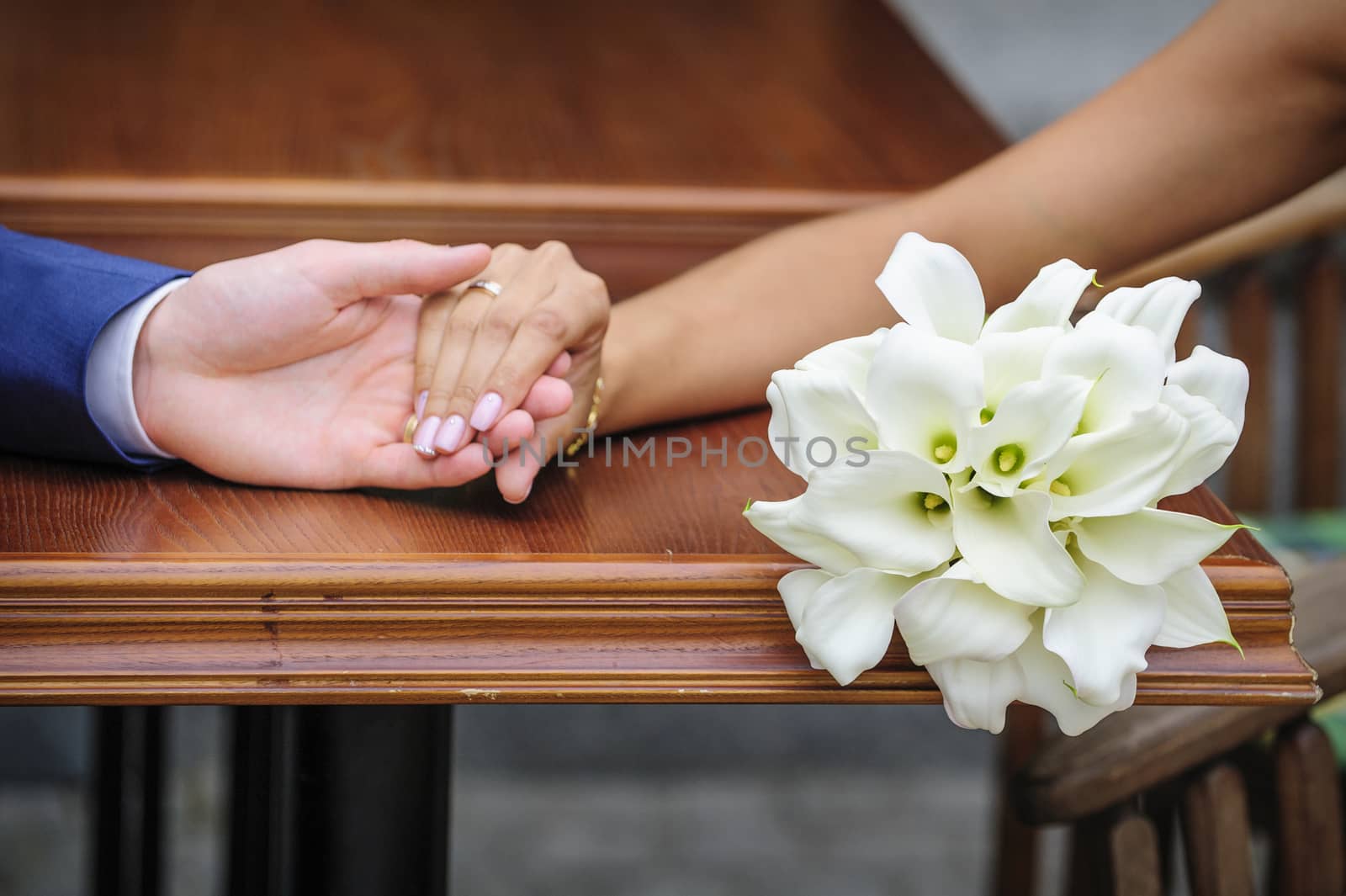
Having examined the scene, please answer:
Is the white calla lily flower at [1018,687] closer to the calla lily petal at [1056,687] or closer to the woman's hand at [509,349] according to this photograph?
the calla lily petal at [1056,687]

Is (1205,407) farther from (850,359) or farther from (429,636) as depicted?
(429,636)

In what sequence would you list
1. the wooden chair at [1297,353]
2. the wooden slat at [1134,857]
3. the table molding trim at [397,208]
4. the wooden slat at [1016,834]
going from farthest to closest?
1. the wooden slat at [1016,834]
2. the wooden chair at [1297,353]
3. the table molding trim at [397,208]
4. the wooden slat at [1134,857]

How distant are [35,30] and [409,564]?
1.17 metres

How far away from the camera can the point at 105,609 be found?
1.68 feet

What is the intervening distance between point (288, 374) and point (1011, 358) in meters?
0.36

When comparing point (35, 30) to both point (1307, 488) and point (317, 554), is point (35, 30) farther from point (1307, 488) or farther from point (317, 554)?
point (1307, 488)

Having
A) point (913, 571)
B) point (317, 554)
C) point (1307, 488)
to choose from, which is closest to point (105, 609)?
point (317, 554)

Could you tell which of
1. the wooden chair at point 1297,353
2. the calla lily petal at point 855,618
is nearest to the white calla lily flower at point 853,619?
the calla lily petal at point 855,618

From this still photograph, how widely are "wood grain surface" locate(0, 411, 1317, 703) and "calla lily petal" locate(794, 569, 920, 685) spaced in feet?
0.10

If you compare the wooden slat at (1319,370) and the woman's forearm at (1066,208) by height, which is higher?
the wooden slat at (1319,370)

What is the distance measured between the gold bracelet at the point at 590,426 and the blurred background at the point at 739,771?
133cm

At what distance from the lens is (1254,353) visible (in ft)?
4.66

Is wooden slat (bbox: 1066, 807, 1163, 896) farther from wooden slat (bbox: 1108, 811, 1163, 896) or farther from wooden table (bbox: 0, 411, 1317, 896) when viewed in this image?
wooden table (bbox: 0, 411, 1317, 896)

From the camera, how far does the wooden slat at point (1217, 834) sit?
2.32 feet
